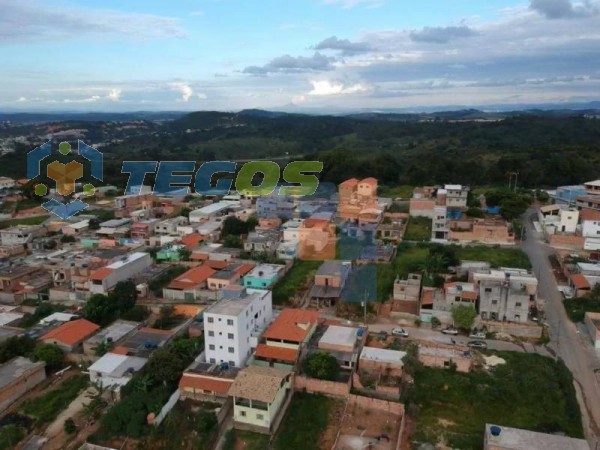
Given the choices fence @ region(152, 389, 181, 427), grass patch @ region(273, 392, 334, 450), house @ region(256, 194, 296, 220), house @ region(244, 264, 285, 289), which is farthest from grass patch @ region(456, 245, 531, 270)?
fence @ region(152, 389, 181, 427)

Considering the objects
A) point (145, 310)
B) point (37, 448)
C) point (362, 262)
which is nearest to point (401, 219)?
point (362, 262)

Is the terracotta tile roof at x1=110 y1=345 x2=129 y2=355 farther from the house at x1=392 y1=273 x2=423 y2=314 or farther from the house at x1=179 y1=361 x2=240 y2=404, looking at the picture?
the house at x1=392 y1=273 x2=423 y2=314

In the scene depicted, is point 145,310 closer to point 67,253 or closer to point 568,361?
point 67,253

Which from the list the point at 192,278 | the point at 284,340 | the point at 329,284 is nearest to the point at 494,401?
the point at 284,340

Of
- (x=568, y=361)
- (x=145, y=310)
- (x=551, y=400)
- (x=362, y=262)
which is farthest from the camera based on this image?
(x=362, y=262)

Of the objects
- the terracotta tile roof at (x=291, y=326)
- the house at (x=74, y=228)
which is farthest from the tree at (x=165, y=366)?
the house at (x=74, y=228)
